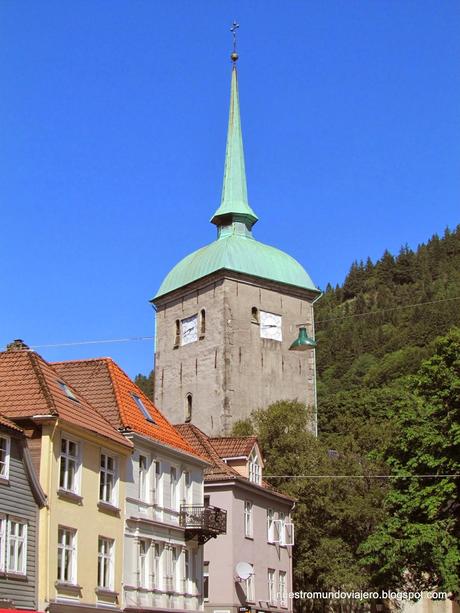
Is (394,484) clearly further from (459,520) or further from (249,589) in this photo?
(249,589)

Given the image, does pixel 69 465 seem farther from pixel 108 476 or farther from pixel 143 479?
pixel 143 479

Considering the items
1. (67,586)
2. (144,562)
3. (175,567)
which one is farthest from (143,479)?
(67,586)

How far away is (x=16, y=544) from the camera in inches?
1083

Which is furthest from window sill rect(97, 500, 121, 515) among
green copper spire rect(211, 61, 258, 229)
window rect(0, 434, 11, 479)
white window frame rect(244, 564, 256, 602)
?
green copper spire rect(211, 61, 258, 229)

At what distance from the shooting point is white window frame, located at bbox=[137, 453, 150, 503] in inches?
1362

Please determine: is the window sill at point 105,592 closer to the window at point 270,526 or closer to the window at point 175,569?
the window at point 175,569

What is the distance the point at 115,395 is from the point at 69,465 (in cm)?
568

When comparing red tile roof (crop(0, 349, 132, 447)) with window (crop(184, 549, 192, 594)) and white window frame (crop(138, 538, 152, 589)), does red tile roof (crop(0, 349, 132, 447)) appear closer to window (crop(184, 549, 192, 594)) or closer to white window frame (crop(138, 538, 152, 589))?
white window frame (crop(138, 538, 152, 589))

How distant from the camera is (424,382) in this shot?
132 feet

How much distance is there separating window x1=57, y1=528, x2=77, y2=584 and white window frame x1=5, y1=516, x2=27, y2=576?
163cm

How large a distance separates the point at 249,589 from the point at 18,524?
55.8 ft

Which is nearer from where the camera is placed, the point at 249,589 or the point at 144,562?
the point at 144,562

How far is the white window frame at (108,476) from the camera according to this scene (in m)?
32.1

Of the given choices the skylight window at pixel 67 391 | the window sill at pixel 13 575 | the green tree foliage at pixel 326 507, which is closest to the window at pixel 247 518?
the green tree foliage at pixel 326 507
